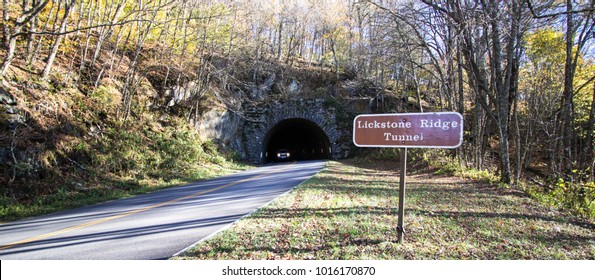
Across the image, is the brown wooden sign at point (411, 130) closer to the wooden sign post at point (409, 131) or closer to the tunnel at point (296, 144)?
the wooden sign post at point (409, 131)

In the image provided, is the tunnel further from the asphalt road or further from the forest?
the asphalt road

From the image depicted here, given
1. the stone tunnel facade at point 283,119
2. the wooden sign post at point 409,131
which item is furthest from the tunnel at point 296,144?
the wooden sign post at point 409,131

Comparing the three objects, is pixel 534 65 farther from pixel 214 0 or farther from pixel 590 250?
pixel 214 0

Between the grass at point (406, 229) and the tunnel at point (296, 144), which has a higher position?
the tunnel at point (296, 144)

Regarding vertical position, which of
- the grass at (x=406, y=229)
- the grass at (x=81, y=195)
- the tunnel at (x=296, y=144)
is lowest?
the grass at (x=81, y=195)

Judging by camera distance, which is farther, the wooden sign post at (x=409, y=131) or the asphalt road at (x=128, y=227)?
the asphalt road at (x=128, y=227)

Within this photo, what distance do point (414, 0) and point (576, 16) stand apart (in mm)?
5516

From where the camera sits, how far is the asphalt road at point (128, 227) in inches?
165

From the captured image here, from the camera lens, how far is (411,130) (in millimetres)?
4035

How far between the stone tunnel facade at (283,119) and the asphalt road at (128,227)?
51.0 ft

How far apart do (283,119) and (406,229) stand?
19648 millimetres

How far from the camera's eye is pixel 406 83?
26.3m

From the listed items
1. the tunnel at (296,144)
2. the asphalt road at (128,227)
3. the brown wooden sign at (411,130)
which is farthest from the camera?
the tunnel at (296,144)

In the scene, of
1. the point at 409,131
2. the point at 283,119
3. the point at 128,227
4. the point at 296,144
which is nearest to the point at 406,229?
the point at 409,131
